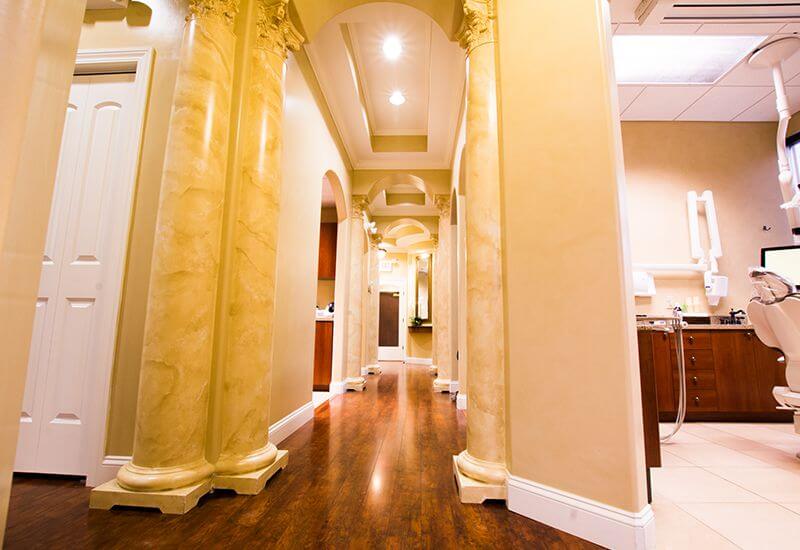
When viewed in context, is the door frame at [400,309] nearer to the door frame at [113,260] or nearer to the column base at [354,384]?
the column base at [354,384]

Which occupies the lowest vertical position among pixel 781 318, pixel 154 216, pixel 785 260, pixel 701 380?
pixel 701 380

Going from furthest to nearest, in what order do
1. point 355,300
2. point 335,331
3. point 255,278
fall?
point 355,300, point 335,331, point 255,278

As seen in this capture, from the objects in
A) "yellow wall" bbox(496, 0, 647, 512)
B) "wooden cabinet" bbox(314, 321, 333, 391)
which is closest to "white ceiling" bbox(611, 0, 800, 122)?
"yellow wall" bbox(496, 0, 647, 512)

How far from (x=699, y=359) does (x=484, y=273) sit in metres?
3.09

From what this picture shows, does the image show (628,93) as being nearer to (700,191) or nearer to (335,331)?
(700,191)

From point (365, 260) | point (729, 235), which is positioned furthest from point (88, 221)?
point (729, 235)

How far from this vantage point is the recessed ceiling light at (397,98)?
3879 millimetres

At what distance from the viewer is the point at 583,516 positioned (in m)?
1.29

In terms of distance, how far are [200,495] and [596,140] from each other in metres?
2.38

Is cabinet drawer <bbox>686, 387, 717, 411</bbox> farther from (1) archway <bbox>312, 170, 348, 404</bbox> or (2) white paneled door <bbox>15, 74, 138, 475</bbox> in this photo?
(2) white paneled door <bbox>15, 74, 138, 475</bbox>

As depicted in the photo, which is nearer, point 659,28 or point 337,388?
point 659,28

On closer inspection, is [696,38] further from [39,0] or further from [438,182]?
[39,0]

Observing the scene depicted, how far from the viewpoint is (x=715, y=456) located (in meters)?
2.29

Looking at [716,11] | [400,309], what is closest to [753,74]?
[716,11]
